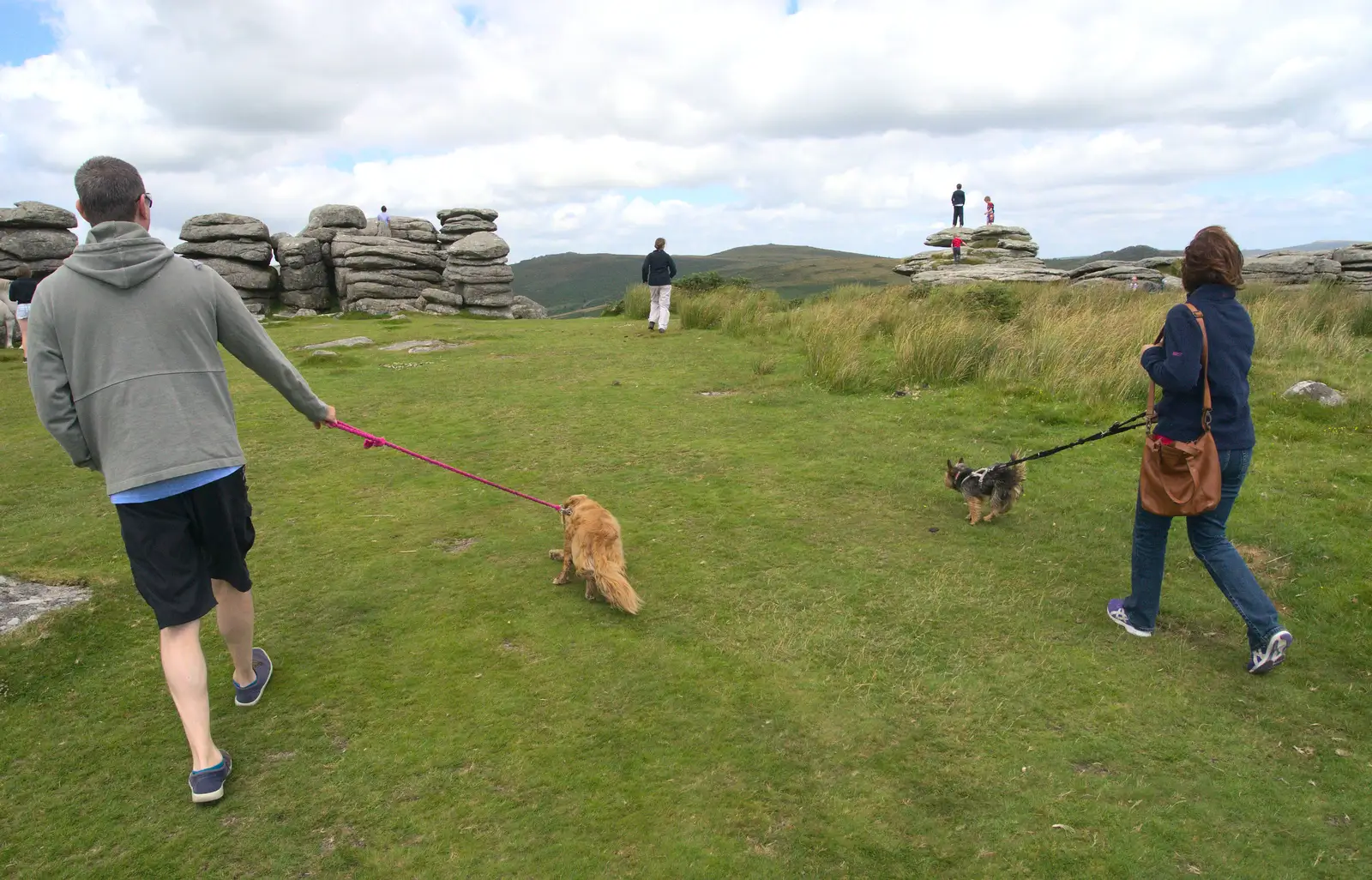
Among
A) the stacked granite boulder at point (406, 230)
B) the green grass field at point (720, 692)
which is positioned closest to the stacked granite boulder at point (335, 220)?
the stacked granite boulder at point (406, 230)

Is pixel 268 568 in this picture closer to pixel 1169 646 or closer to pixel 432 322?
pixel 1169 646

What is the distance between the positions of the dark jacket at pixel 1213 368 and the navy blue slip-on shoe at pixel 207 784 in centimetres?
477

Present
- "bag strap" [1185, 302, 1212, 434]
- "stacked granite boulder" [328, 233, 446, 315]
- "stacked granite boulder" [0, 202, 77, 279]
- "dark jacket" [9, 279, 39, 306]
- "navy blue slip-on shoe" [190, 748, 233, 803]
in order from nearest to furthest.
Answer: "navy blue slip-on shoe" [190, 748, 233, 803]
"bag strap" [1185, 302, 1212, 434]
"dark jacket" [9, 279, 39, 306]
"stacked granite boulder" [0, 202, 77, 279]
"stacked granite boulder" [328, 233, 446, 315]

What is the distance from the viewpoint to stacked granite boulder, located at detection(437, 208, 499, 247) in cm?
3369

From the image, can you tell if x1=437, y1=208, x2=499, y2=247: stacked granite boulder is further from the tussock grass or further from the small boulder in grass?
the small boulder in grass

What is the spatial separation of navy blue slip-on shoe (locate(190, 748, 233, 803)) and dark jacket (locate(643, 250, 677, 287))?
626 inches

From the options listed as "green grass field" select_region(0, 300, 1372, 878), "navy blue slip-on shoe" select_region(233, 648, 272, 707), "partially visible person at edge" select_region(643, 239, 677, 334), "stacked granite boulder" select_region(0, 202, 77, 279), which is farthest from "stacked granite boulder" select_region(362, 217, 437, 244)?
"navy blue slip-on shoe" select_region(233, 648, 272, 707)

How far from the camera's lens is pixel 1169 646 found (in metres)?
4.47

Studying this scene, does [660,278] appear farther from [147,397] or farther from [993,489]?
[147,397]

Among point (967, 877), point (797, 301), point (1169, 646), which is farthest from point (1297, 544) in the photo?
point (797, 301)

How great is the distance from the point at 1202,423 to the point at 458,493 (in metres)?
5.70

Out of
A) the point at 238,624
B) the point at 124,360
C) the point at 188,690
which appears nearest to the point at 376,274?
the point at 238,624

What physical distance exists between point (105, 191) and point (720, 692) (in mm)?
3453

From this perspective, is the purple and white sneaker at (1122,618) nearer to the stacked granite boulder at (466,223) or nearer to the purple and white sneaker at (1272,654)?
the purple and white sneaker at (1272,654)
